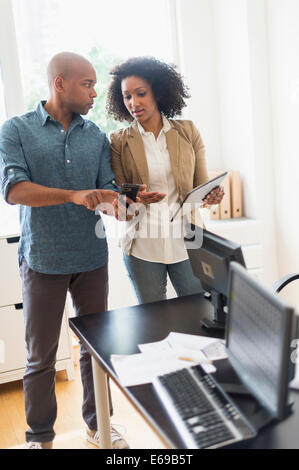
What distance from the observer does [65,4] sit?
3.70 m

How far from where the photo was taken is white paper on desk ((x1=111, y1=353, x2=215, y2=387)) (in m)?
1.49

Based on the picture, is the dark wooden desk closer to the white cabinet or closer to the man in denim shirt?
the man in denim shirt

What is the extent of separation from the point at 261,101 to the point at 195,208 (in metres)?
1.66

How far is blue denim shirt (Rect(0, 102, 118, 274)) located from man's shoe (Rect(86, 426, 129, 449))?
2.61ft

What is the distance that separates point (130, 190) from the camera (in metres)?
2.07

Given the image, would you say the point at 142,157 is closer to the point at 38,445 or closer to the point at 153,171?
the point at 153,171

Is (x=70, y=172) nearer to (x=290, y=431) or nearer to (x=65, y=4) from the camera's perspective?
(x=290, y=431)

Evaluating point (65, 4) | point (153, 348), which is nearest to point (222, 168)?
point (65, 4)

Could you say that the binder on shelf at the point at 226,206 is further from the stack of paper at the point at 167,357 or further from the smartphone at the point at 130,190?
the stack of paper at the point at 167,357

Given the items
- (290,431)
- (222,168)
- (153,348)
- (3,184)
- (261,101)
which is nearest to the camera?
(290,431)

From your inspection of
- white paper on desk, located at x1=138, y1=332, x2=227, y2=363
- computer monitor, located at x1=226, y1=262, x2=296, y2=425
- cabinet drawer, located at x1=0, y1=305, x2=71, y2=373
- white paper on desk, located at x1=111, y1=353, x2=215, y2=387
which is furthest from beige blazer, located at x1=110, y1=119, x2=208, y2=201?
cabinet drawer, located at x1=0, y1=305, x2=71, y2=373

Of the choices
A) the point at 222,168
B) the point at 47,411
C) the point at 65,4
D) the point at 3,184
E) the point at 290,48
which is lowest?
the point at 47,411

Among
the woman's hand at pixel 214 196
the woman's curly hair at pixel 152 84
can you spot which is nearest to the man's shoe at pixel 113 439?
the woman's hand at pixel 214 196

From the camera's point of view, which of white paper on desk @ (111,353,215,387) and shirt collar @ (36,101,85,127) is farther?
shirt collar @ (36,101,85,127)
